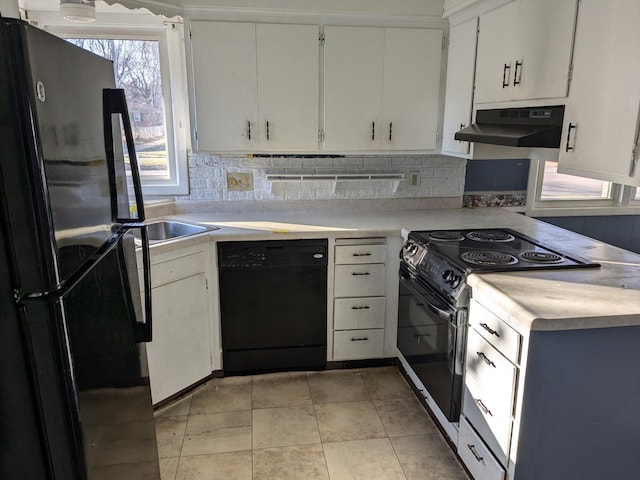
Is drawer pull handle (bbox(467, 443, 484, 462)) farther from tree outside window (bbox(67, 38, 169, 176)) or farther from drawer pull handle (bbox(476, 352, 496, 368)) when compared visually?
tree outside window (bbox(67, 38, 169, 176))

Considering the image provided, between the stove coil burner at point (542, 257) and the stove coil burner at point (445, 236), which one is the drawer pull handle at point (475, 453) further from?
the stove coil burner at point (445, 236)

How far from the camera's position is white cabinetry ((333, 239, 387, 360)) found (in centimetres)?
286

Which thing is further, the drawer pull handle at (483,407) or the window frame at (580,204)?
the window frame at (580,204)

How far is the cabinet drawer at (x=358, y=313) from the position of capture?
2920mm

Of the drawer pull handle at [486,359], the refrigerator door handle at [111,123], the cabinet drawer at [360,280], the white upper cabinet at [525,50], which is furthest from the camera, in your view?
the cabinet drawer at [360,280]

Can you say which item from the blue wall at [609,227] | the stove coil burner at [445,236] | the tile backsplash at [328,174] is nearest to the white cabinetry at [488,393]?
the stove coil burner at [445,236]

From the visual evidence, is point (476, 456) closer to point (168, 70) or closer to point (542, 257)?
point (542, 257)

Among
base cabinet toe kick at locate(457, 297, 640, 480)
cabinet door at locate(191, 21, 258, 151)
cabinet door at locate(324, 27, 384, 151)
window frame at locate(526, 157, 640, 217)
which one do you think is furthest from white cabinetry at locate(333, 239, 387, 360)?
window frame at locate(526, 157, 640, 217)

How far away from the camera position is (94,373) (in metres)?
1.18

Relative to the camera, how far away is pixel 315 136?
2.99 m

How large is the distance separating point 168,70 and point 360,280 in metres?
1.78

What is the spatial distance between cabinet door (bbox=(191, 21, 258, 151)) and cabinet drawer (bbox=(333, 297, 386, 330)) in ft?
3.67

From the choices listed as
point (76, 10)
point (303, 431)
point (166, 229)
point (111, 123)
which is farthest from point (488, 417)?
point (76, 10)

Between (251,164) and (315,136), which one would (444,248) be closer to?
(315,136)
